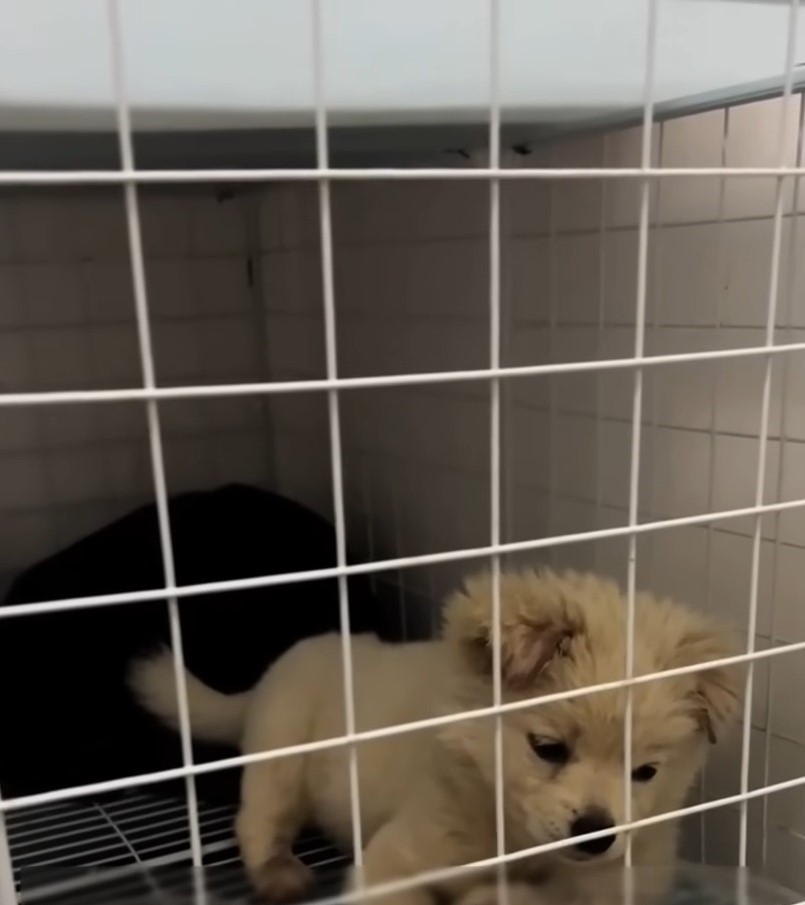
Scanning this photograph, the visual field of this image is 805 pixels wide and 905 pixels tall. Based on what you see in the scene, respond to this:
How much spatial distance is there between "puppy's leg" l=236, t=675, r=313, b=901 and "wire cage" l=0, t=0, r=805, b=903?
0.08 feet

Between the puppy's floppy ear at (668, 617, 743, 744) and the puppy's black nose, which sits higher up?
the puppy's floppy ear at (668, 617, 743, 744)

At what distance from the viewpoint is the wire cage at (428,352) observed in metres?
0.54

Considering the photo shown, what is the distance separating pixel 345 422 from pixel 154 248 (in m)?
0.35

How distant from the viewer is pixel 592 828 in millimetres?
642

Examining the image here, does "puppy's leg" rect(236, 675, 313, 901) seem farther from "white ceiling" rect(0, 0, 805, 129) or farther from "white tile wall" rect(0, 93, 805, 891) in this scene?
"white ceiling" rect(0, 0, 805, 129)

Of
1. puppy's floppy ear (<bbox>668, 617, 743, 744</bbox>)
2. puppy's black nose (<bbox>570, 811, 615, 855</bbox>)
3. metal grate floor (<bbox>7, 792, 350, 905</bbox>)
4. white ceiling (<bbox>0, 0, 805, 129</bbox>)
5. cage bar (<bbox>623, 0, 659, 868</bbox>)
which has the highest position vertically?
white ceiling (<bbox>0, 0, 805, 129</bbox>)

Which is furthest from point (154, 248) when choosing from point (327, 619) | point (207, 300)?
point (327, 619)

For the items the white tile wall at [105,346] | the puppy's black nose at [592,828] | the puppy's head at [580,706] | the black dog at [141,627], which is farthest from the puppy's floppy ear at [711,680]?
the white tile wall at [105,346]

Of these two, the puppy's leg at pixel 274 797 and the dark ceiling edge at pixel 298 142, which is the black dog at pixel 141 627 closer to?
the puppy's leg at pixel 274 797

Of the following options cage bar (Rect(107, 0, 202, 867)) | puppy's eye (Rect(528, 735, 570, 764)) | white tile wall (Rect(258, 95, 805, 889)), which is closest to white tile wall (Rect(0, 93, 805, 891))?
white tile wall (Rect(258, 95, 805, 889))

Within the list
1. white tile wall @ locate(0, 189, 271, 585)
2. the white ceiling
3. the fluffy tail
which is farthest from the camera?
white tile wall @ locate(0, 189, 271, 585)

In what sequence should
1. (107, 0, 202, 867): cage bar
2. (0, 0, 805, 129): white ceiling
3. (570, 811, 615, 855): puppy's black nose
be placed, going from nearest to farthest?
(107, 0, 202, 867): cage bar < (0, 0, 805, 129): white ceiling < (570, 811, 615, 855): puppy's black nose

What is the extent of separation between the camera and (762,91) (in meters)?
0.72

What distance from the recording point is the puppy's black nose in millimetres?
635
